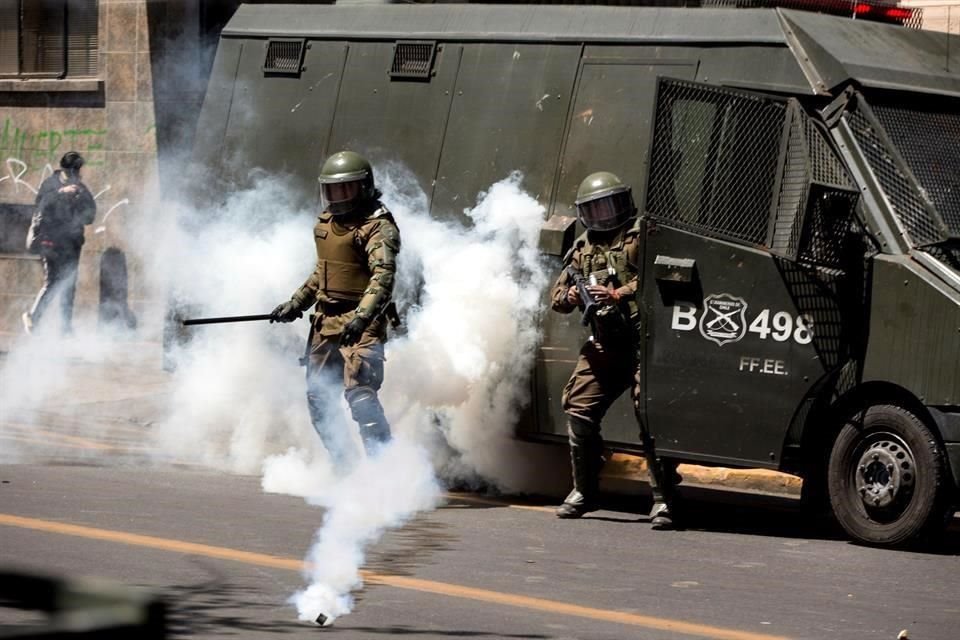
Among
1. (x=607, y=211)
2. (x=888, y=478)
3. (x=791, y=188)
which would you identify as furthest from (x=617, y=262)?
(x=888, y=478)

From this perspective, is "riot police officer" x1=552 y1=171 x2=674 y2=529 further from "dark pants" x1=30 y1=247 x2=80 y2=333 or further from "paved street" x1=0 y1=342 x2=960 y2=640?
"dark pants" x1=30 y1=247 x2=80 y2=333

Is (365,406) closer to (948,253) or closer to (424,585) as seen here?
(424,585)

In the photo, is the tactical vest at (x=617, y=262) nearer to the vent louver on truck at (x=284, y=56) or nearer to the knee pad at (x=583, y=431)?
the knee pad at (x=583, y=431)

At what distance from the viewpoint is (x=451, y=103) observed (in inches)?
371

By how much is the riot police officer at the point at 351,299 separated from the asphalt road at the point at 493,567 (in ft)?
1.87

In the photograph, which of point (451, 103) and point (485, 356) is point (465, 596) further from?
point (451, 103)

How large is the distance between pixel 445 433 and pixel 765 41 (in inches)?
106

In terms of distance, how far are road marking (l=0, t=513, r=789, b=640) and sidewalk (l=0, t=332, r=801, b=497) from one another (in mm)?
3255

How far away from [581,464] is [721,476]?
158 cm

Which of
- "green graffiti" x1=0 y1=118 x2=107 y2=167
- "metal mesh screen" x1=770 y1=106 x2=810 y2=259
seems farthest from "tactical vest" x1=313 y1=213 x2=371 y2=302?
"green graffiti" x1=0 y1=118 x2=107 y2=167

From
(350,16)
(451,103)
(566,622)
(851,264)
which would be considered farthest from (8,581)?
(350,16)

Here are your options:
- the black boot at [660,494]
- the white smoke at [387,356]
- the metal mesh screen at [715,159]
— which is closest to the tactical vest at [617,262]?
the metal mesh screen at [715,159]

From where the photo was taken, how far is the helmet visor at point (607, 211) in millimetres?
8211

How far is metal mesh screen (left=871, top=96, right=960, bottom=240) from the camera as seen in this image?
7.71 metres
